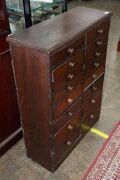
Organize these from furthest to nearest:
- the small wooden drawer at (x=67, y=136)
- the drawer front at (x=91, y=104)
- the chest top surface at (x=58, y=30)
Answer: the drawer front at (x=91, y=104) < the small wooden drawer at (x=67, y=136) < the chest top surface at (x=58, y=30)

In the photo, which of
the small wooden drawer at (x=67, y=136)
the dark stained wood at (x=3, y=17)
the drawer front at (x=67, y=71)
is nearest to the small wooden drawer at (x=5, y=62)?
the dark stained wood at (x=3, y=17)

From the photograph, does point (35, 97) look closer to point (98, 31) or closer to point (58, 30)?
point (58, 30)

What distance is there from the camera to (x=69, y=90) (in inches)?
54.7

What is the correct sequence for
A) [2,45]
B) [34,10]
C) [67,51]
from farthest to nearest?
[34,10] < [2,45] < [67,51]

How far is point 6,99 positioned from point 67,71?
612 millimetres

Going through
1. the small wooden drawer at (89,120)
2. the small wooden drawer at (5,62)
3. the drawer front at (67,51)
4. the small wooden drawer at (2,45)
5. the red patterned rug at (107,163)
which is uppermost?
the drawer front at (67,51)

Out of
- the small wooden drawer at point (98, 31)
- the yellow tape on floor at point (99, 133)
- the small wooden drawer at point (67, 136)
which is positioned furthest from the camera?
the yellow tape on floor at point (99, 133)

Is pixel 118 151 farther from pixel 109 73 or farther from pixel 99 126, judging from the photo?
pixel 109 73

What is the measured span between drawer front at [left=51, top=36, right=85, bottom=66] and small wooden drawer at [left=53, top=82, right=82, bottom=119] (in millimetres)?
292

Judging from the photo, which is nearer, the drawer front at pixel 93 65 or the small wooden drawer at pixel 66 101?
the small wooden drawer at pixel 66 101

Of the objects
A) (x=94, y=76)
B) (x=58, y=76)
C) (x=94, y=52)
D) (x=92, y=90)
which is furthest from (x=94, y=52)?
(x=58, y=76)

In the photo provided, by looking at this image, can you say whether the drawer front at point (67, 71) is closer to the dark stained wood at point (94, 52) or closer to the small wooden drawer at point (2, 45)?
the dark stained wood at point (94, 52)

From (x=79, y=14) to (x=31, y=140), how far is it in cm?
101

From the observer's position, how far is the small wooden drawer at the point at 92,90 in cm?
167
